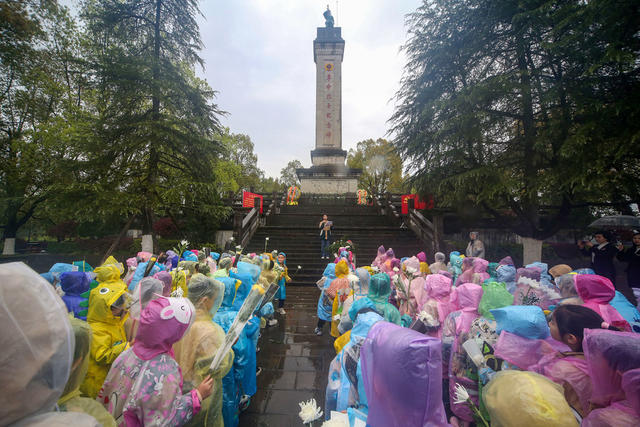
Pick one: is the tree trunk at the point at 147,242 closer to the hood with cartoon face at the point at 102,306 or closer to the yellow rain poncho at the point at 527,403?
the hood with cartoon face at the point at 102,306

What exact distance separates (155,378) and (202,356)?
1.52ft

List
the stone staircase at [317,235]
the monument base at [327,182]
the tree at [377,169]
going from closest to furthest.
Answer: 1. the stone staircase at [317,235]
2. the monument base at [327,182]
3. the tree at [377,169]

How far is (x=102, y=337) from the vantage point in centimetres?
241

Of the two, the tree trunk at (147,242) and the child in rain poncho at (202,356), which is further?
the tree trunk at (147,242)

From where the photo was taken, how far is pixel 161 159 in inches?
466

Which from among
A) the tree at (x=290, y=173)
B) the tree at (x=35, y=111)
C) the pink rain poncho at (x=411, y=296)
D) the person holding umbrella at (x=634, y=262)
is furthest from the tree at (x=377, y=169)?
the pink rain poncho at (x=411, y=296)

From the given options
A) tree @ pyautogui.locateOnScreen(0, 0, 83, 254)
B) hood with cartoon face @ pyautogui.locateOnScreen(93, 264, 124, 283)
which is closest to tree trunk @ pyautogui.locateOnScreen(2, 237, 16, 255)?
tree @ pyautogui.locateOnScreen(0, 0, 83, 254)

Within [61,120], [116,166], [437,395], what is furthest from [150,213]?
[437,395]

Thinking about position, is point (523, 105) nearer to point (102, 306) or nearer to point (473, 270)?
point (473, 270)

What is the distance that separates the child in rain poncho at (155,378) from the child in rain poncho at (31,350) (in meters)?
0.74

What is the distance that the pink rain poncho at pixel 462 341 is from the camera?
2.32 m

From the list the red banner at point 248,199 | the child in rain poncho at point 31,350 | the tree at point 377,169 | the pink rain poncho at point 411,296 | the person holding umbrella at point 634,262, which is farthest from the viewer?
the tree at point 377,169

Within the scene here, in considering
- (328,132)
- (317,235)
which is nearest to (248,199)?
(317,235)

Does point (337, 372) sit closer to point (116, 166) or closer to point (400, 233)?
point (116, 166)
